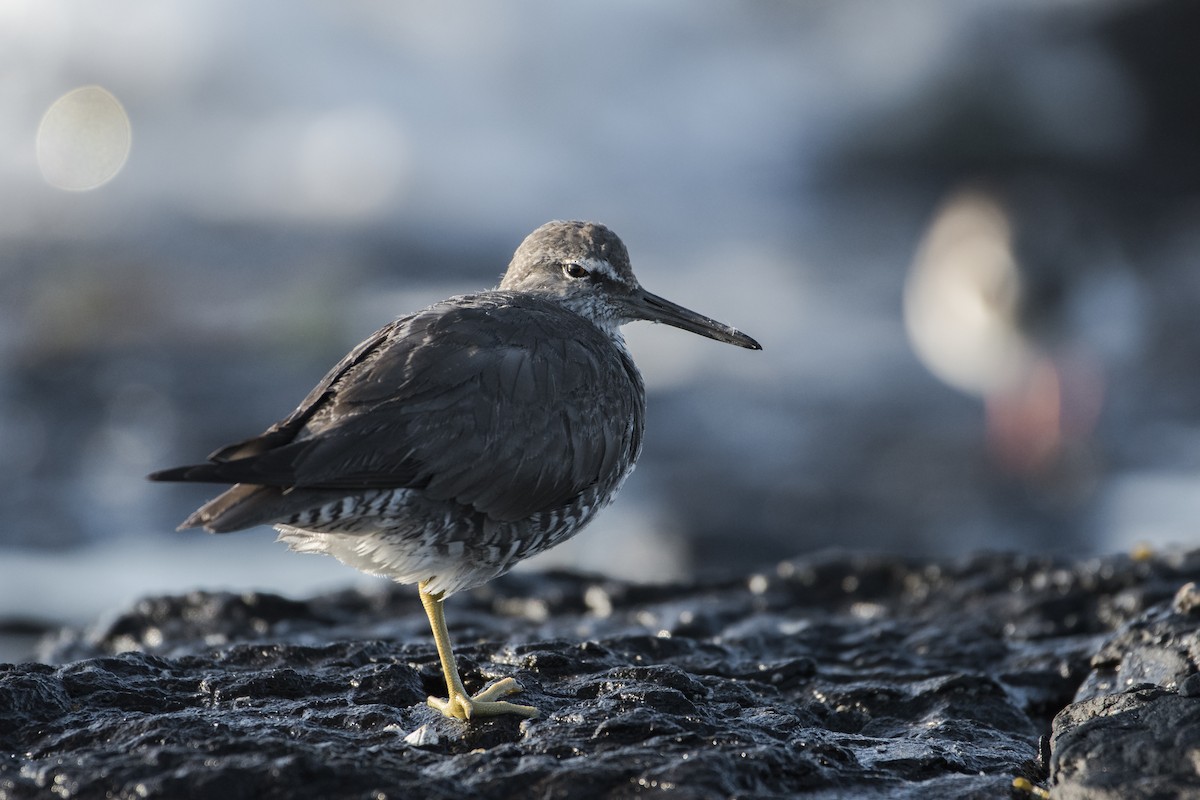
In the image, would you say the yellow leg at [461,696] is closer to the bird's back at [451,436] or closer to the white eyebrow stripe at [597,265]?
→ the bird's back at [451,436]

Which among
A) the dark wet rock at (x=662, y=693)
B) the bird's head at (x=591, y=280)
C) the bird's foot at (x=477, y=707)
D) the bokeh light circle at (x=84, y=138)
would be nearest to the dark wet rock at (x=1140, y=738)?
the dark wet rock at (x=662, y=693)

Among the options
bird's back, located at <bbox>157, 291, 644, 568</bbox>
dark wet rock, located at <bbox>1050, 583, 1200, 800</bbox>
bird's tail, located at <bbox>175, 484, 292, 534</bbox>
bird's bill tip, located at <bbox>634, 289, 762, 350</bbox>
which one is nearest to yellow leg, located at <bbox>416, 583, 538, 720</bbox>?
bird's back, located at <bbox>157, 291, 644, 568</bbox>

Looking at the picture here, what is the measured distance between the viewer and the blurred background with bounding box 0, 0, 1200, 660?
11.8 metres

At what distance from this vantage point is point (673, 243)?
21438mm

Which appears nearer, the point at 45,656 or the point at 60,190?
the point at 45,656

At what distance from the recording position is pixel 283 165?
2364 centimetres

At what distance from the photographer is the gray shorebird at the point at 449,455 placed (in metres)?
4.21

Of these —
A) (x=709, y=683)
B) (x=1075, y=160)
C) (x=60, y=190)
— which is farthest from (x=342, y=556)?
(x=1075, y=160)

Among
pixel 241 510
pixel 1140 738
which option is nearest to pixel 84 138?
pixel 241 510

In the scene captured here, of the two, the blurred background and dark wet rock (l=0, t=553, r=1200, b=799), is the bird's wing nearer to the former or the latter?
dark wet rock (l=0, t=553, r=1200, b=799)

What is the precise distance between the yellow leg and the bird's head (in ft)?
5.83

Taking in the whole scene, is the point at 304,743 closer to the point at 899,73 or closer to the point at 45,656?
the point at 45,656

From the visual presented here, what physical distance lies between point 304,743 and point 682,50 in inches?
934

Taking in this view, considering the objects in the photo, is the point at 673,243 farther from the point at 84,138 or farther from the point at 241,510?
the point at 241,510
